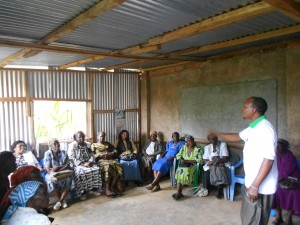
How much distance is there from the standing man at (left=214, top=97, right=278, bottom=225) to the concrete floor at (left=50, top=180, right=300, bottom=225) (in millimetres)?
1661

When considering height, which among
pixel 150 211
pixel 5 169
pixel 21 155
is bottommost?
pixel 150 211

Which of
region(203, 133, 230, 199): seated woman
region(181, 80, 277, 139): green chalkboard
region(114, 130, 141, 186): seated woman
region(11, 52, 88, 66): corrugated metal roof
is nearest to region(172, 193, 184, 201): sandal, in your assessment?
region(203, 133, 230, 199): seated woman

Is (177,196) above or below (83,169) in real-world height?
below

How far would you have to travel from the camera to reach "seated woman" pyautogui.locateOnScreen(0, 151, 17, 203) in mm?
2215

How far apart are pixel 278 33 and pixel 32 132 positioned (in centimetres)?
488

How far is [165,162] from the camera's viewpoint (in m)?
5.61

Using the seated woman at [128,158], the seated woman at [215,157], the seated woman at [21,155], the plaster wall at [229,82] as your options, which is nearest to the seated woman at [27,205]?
the seated woman at [21,155]

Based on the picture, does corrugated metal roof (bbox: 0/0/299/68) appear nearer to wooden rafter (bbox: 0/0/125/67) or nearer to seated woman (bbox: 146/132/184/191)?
wooden rafter (bbox: 0/0/125/67)

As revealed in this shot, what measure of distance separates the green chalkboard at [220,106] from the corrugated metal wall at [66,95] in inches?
63.4

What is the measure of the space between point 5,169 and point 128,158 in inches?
143

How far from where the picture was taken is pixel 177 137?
19.4ft

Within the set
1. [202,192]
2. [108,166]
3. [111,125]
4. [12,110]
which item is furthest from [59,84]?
[202,192]

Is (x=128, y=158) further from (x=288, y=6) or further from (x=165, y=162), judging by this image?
(x=288, y=6)

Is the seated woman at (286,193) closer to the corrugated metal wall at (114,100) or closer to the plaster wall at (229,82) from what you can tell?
the plaster wall at (229,82)
